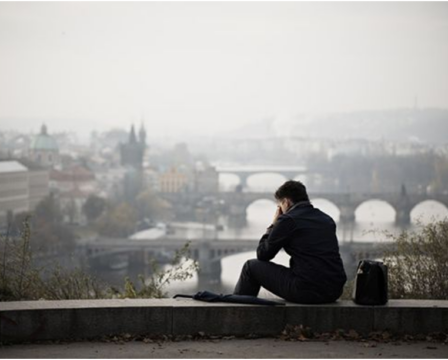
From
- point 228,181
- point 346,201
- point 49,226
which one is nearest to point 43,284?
point 49,226

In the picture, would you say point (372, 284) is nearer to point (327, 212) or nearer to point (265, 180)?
point (327, 212)

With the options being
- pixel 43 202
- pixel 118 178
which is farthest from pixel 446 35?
pixel 43 202

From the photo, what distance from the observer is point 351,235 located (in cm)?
3759

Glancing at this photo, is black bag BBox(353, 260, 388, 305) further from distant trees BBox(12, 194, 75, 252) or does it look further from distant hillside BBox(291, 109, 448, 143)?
distant hillside BBox(291, 109, 448, 143)

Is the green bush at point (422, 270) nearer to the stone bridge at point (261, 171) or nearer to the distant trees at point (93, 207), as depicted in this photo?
the distant trees at point (93, 207)

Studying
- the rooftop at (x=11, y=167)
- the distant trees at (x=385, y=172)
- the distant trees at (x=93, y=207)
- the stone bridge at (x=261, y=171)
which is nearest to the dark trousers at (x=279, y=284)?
the distant trees at (x=93, y=207)

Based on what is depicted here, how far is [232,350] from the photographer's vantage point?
122 inches

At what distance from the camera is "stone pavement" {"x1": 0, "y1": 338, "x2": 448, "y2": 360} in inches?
118

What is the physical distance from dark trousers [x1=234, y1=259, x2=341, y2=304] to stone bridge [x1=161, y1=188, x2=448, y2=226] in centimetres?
3998

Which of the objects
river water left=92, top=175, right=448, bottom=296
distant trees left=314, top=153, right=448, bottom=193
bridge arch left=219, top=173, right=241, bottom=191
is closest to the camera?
river water left=92, top=175, right=448, bottom=296

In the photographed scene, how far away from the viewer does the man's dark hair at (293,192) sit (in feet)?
11.1

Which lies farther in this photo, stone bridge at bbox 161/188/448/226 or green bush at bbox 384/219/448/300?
stone bridge at bbox 161/188/448/226

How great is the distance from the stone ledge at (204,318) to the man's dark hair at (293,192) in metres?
0.37

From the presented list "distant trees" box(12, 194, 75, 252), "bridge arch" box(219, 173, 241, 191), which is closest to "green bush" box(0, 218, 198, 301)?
"distant trees" box(12, 194, 75, 252)
